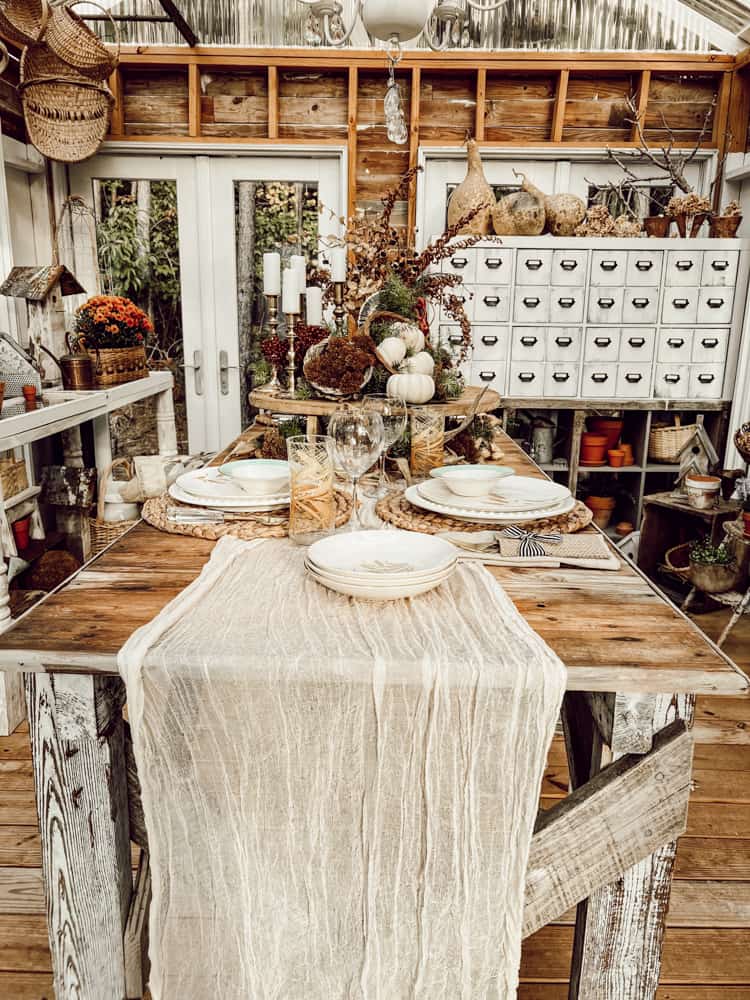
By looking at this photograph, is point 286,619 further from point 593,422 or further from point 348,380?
point 593,422

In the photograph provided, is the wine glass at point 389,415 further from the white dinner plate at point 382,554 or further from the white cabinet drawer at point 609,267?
the white cabinet drawer at point 609,267

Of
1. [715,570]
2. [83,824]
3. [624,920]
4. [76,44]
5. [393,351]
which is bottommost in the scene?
[715,570]

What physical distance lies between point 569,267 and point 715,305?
749mm

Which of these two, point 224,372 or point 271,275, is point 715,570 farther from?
point 224,372

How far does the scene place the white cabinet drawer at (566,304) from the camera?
3613 mm

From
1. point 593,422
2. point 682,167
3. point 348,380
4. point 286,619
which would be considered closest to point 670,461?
point 593,422

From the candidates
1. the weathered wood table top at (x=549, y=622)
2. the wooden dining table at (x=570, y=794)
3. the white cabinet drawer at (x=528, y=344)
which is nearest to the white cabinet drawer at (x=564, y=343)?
the white cabinet drawer at (x=528, y=344)

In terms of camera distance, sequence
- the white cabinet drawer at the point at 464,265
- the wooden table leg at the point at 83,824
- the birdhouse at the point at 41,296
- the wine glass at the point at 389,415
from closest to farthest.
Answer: the wooden table leg at the point at 83,824 → the wine glass at the point at 389,415 → the birdhouse at the point at 41,296 → the white cabinet drawer at the point at 464,265

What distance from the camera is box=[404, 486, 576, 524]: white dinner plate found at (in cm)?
125

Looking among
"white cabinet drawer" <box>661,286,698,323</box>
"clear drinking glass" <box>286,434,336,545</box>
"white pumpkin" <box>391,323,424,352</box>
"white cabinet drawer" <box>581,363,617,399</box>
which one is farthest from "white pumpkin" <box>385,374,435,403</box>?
"white cabinet drawer" <box>661,286,698,323</box>

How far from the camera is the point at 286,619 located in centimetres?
91

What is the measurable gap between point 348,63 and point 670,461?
2599mm

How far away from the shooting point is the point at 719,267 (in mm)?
3574

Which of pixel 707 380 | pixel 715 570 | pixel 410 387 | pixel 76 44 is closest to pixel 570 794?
pixel 410 387
